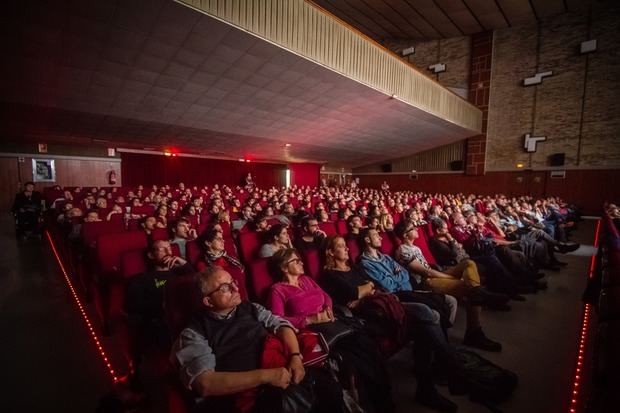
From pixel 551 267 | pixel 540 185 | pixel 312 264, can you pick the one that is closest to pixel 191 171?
pixel 312 264

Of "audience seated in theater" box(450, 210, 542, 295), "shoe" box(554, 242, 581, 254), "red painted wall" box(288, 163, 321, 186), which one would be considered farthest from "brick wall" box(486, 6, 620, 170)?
"audience seated in theater" box(450, 210, 542, 295)

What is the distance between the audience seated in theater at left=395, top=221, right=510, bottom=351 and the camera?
2305 millimetres

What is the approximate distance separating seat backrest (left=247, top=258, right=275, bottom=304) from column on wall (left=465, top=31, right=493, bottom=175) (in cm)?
1452

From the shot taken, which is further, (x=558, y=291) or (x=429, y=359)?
(x=558, y=291)

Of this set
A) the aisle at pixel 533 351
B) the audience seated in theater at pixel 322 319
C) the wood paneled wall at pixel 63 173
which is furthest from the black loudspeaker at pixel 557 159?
the wood paneled wall at pixel 63 173

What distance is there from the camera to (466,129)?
41.9 ft

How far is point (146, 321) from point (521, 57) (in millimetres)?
A: 15866

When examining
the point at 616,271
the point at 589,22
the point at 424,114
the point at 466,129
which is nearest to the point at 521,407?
the point at 616,271

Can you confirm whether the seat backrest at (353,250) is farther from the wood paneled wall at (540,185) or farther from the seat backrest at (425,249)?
the wood paneled wall at (540,185)

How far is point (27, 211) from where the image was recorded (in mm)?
6152

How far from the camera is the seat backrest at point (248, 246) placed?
2.78 m

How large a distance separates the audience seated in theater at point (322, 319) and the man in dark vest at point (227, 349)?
292 millimetres

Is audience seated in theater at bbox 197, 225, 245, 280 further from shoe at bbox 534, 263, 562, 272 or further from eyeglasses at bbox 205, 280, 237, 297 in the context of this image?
shoe at bbox 534, 263, 562, 272

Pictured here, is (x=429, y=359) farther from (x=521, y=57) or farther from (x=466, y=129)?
(x=521, y=57)
